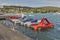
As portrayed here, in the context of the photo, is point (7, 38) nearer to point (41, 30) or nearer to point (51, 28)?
point (41, 30)

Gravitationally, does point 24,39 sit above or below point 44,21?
above

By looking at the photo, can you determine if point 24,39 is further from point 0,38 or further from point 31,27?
point 31,27

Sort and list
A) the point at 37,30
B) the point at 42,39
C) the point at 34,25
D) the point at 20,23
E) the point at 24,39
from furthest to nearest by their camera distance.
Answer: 1. the point at 20,23
2. the point at 34,25
3. the point at 37,30
4. the point at 42,39
5. the point at 24,39

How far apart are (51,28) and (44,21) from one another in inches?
127

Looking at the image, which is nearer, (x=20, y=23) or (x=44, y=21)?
(x=44, y=21)

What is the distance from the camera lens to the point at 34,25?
218 feet

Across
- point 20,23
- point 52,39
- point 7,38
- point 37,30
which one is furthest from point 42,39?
point 20,23

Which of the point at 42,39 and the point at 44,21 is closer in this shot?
the point at 42,39

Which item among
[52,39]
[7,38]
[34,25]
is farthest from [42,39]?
[34,25]

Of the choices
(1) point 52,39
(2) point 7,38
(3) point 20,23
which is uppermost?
(2) point 7,38

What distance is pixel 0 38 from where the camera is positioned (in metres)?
33.6

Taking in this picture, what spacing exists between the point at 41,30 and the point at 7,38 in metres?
30.0

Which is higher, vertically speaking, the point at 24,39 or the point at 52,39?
the point at 24,39

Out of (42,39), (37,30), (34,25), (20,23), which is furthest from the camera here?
(20,23)
